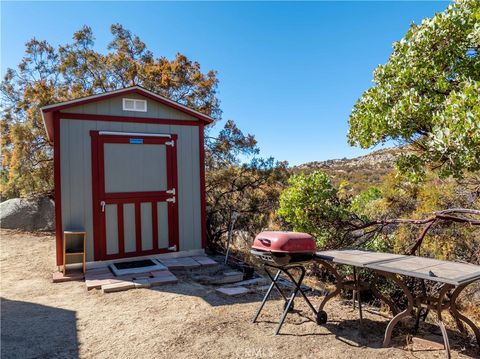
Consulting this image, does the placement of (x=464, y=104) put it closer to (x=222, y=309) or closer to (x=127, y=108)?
(x=222, y=309)

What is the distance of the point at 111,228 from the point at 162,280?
149 cm

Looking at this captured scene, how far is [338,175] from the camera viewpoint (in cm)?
2127

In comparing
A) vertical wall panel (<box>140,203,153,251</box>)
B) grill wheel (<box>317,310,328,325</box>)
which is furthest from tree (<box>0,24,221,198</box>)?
grill wheel (<box>317,310,328,325</box>)

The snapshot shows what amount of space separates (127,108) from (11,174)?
6.66 metres

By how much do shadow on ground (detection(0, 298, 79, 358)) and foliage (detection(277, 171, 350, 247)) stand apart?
9.16ft

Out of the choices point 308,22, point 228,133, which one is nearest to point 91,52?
point 228,133

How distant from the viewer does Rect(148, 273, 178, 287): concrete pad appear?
493 cm

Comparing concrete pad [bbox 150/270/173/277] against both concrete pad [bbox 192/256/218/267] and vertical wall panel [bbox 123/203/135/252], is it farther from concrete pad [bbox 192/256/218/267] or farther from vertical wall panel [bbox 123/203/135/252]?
vertical wall panel [bbox 123/203/135/252]

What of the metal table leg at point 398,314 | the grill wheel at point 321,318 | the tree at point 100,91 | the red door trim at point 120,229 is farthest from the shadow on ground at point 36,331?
the tree at point 100,91

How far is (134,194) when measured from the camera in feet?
19.8

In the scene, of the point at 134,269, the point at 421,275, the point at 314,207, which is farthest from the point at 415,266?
the point at 134,269

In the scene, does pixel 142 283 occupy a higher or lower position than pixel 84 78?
lower

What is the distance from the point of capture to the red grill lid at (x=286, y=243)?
10.6ft

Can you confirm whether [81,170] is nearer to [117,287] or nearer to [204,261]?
[117,287]
